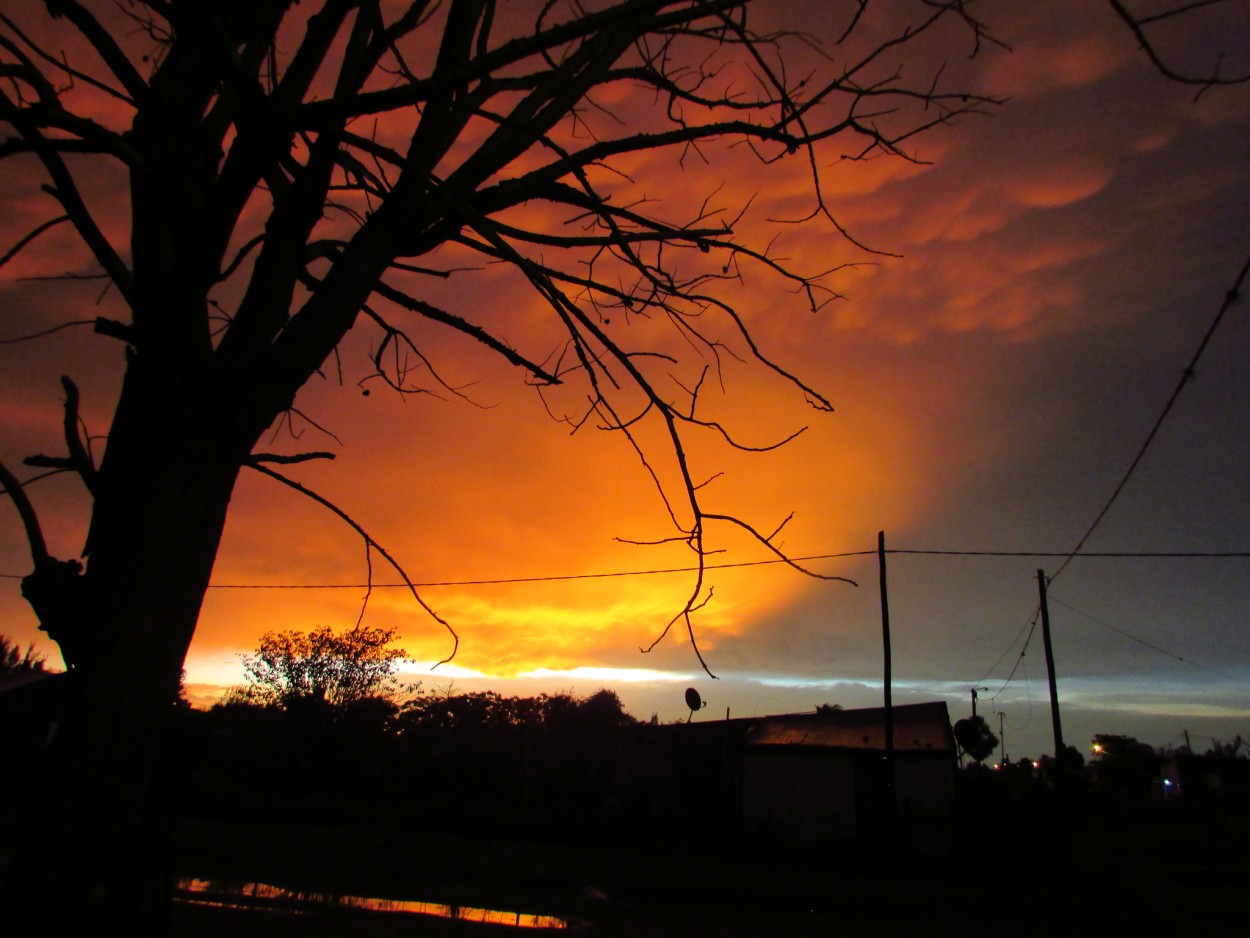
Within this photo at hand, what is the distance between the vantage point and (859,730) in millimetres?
28016

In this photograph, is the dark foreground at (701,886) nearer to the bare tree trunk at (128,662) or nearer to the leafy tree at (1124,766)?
the bare tree trunk at (128,662)

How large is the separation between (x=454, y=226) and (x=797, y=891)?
17.9m

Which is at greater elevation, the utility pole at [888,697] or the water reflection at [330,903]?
the utility pole at [888,697]

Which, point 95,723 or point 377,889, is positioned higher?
point 95,723

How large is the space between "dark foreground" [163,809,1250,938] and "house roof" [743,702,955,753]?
3407mm

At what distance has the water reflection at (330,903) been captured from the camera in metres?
11.5

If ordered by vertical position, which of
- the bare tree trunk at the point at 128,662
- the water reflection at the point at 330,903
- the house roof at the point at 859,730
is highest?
the house roof at the point at 859,730

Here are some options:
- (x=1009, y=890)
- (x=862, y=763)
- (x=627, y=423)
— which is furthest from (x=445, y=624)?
(x=862, y=763)

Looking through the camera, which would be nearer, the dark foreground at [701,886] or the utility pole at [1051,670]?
the dark foreground at [701,886]

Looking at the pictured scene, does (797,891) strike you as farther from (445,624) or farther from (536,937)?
(445,624)

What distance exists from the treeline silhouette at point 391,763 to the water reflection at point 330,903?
670 inches

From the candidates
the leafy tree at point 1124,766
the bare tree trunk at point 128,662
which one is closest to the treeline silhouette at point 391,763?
the bare tree trunk at point 128,662

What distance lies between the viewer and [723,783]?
27.6 metres

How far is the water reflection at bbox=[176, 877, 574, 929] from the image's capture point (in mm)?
11531
